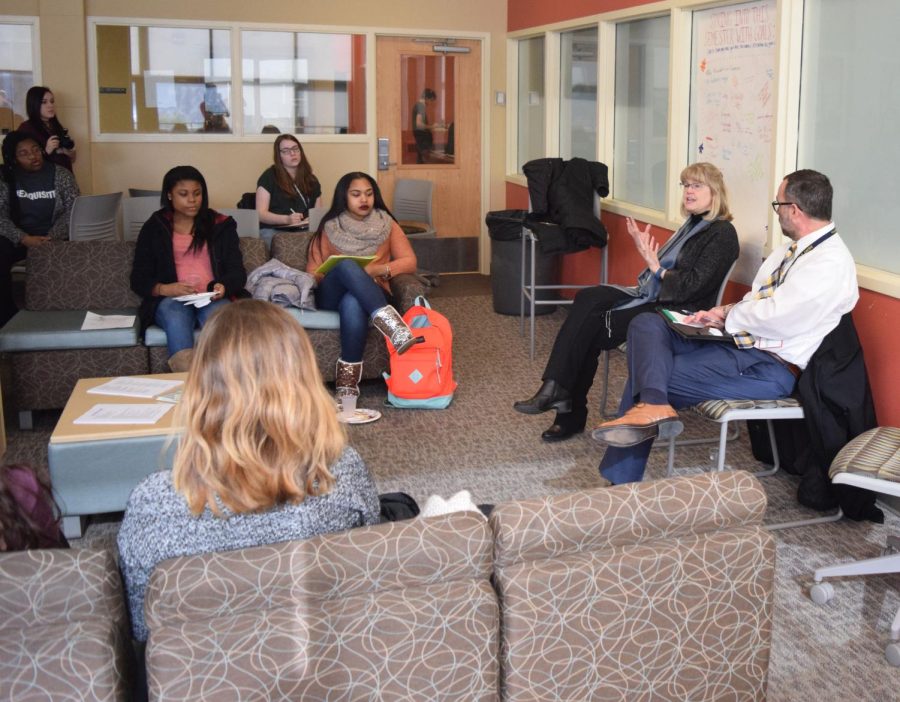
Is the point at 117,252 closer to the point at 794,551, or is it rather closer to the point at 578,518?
the point at 794,551

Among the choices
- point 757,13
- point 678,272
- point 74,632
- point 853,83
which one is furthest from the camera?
point 757,13

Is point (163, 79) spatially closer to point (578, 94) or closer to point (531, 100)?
point (531, 100)

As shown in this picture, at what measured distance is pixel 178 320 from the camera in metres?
4.98

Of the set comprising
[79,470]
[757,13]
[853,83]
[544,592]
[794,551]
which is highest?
[757,13]

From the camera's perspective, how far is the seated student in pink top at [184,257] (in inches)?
202

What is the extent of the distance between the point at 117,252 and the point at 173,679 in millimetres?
4098

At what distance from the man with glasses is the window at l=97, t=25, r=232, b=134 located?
540 cm

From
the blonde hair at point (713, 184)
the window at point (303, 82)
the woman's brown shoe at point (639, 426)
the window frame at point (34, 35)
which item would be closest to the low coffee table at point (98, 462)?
the woman's brown shoe at point (639, 426)

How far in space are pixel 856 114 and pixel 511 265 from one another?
3.29 meters

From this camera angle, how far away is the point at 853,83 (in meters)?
4.23

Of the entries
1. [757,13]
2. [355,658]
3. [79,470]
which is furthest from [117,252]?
[355,658]

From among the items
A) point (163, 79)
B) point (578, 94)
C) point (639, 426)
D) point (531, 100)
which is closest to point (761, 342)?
point (639, 426)

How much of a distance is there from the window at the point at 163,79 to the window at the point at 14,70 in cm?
51

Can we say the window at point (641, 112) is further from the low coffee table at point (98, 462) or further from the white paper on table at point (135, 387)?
the low coffee table at point (98, 462)
